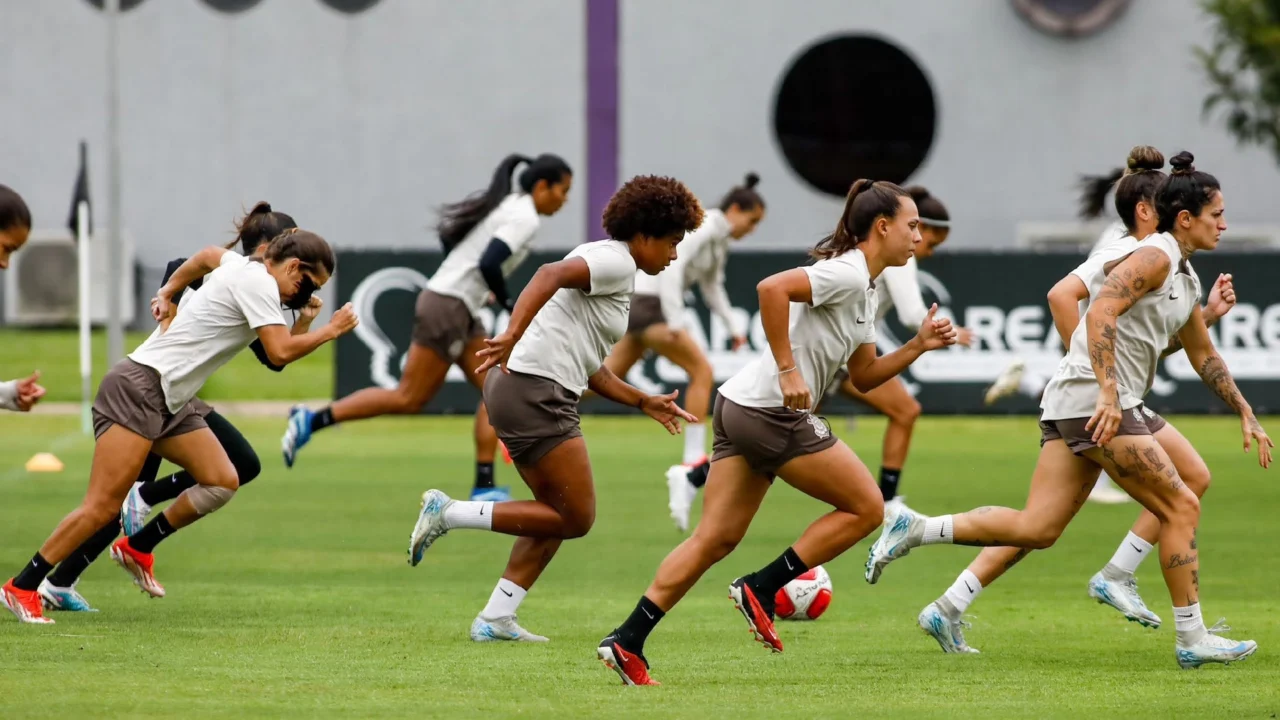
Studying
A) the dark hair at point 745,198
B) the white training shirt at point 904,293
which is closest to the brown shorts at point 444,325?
the dark hair at point 745,198

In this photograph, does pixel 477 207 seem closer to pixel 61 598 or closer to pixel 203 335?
pixel 203 335

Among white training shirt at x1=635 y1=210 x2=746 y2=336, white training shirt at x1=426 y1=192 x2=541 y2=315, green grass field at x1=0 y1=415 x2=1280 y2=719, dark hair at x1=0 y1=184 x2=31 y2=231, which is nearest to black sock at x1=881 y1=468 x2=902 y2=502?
green grass field at x1=0 y1=415 x2=1280 y2=719

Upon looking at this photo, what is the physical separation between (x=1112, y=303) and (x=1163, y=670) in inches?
56.6

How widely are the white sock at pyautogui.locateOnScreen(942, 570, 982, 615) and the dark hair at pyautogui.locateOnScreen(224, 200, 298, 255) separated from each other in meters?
3.27

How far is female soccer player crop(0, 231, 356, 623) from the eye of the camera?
7.76 m

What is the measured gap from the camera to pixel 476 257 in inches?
505

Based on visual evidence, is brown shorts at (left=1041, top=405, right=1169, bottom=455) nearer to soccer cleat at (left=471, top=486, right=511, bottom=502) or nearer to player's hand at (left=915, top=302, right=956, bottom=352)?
player's hand at (left=915, top=302, right=956, bottom=352)

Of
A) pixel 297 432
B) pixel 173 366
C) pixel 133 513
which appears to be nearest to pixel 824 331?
pixel 173 366

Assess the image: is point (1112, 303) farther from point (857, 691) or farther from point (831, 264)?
point (857, 691)

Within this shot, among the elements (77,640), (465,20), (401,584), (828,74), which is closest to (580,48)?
(465,20)

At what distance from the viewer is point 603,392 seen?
25.0 ft

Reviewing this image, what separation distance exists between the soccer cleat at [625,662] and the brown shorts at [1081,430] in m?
1.88

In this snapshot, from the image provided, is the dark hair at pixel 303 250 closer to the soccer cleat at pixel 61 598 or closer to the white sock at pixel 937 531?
the soccer cleat at pixel 61 598

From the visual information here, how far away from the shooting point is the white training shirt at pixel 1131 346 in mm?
7270
